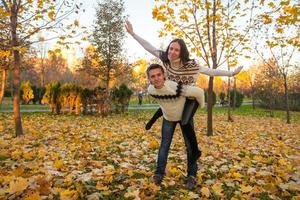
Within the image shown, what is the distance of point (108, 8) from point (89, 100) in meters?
6.30

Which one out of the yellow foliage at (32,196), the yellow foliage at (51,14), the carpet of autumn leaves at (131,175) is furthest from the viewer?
the yellow foliage at (51,14)

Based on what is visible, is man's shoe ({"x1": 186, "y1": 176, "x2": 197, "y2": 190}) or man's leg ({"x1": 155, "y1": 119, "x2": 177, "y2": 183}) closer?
man's shoe ({"x1": 186, "y1": 176, "x2": 197, "y2": 190})

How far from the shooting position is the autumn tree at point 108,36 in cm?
→ 2023

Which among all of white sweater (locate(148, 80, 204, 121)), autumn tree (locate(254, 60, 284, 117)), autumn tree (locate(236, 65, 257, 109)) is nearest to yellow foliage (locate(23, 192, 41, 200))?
white sweater (locate(148, 80, 204, 121))

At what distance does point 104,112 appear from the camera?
62.1 feet

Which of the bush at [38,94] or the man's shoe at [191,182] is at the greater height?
the bush at [38,94]

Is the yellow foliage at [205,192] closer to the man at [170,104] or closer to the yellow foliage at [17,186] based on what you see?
→ the man at [170,104]

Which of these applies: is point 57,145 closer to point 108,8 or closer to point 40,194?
point 40,194

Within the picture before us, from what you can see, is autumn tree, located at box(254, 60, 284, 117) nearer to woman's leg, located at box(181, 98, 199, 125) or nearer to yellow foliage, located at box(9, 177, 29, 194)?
woman's leg, located at box(181, 98, 199, 125)

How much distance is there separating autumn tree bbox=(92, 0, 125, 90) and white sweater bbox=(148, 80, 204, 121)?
16547mm

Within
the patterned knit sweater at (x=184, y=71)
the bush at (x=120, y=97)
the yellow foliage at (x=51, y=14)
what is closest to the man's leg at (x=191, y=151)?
the patterned knit sweater at (x=184, y=71)

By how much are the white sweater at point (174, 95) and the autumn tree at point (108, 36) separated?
16.5 meters

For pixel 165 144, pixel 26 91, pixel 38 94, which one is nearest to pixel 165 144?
pixel 165 144

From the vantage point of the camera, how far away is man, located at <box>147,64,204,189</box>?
372 centimetres
